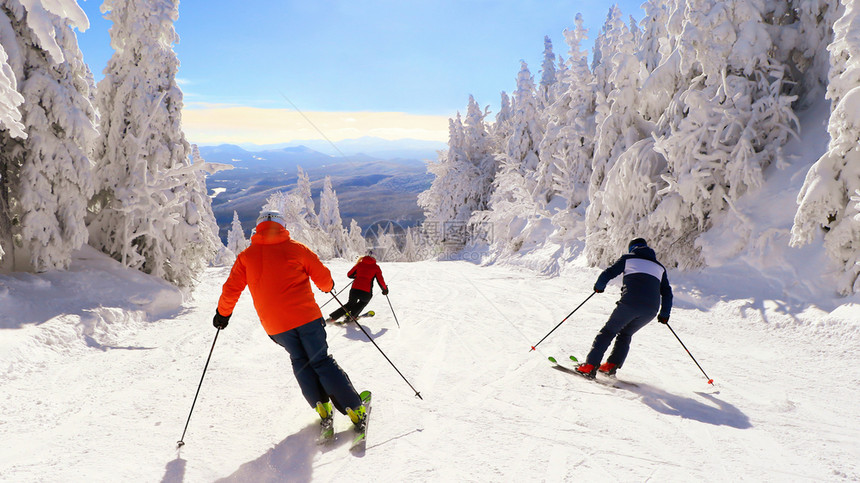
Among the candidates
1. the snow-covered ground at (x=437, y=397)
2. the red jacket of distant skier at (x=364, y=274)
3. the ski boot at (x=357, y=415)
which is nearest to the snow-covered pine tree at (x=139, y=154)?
the snow-covered ground at (x=437, y=397)

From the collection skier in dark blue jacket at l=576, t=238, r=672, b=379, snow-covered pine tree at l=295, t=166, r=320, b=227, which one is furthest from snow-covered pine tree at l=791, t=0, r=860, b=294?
snow-covered pine tree at l=295, t=166, r=320, b=227

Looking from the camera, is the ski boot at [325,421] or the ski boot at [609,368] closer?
the ski boot at [325,421]

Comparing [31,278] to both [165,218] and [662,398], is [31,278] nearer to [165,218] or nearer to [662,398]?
[165,218]

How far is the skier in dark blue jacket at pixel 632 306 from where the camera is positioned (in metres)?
5.31

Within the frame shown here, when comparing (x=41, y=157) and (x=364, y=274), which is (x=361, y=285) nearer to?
(x=364, y=274)

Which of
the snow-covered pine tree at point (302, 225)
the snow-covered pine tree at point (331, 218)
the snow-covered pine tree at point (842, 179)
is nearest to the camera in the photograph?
the snow-covered pine tree at point (842, 179)

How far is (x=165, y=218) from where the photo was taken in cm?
1059

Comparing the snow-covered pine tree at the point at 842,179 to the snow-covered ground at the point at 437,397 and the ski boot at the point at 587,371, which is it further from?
the ski boot at the point at 587,371

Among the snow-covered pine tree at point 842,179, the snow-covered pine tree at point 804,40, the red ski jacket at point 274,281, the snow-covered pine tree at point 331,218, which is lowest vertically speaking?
the snow-covered pine tree at point 331,218

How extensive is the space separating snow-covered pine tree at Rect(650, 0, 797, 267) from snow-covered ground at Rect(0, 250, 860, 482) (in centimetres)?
271

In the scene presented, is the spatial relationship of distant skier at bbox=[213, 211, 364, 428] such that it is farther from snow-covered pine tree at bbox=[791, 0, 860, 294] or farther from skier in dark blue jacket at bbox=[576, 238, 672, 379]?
snow-covered pine tree at bbox=[791, 0, 860, 294]

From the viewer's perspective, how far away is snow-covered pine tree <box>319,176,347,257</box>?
47.5m

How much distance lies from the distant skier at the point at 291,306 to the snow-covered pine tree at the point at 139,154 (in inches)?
318

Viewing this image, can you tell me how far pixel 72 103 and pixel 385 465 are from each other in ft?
32.7
